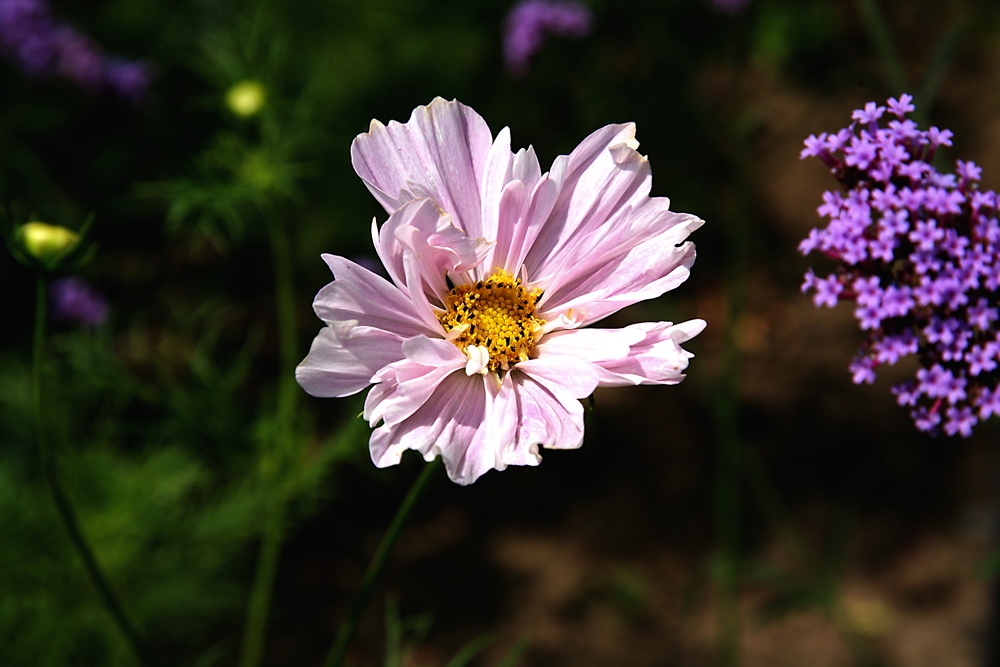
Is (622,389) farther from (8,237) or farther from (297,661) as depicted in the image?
(8,237)

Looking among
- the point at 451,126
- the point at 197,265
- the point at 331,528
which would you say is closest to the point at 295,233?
the point at 197,265

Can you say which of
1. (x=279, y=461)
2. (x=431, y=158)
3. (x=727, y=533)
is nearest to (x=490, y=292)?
(x=431, y=158)

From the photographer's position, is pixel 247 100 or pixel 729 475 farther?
pixel 729 475

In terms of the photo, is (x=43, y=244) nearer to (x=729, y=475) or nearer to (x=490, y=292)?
(x=490, y=292)

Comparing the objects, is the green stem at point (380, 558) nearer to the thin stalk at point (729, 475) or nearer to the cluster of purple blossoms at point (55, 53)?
the thin stalk at point (729, 475)

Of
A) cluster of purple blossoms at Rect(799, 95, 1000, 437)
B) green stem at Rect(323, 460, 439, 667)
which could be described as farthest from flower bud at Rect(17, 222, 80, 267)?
cluster of purple blossoms at Rect(799, 95, 1000, 437)

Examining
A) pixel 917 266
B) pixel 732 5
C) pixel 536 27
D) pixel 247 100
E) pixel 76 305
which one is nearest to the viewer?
pixel 917 266
